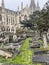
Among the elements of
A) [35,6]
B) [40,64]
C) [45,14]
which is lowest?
[40,64]

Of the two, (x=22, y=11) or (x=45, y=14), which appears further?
(x=22, y=11)

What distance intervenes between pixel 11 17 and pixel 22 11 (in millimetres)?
9659

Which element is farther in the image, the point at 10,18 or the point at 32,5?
the point at 32,5

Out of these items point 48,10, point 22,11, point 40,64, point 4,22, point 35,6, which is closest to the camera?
point 40,64

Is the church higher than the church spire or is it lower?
lower

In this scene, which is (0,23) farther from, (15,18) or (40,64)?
(40,64)

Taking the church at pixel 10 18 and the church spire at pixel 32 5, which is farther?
the church spire at pixel 32 5

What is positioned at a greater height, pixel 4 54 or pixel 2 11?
Answer: pixel 2 11

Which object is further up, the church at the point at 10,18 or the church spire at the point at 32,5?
the church spire at the point at 32,5

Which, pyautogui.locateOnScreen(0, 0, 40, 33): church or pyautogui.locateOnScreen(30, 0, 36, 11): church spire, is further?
pyautogui.locateOnScreen(30, 0, 36, 11): church spire

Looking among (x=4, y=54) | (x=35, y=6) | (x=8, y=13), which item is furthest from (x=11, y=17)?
(x=4, y=54)

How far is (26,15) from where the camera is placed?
13162cm

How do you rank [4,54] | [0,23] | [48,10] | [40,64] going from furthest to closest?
[0,23] < [48,10] < [4,54] < [40,64]

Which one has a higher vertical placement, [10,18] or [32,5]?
[32,5]
